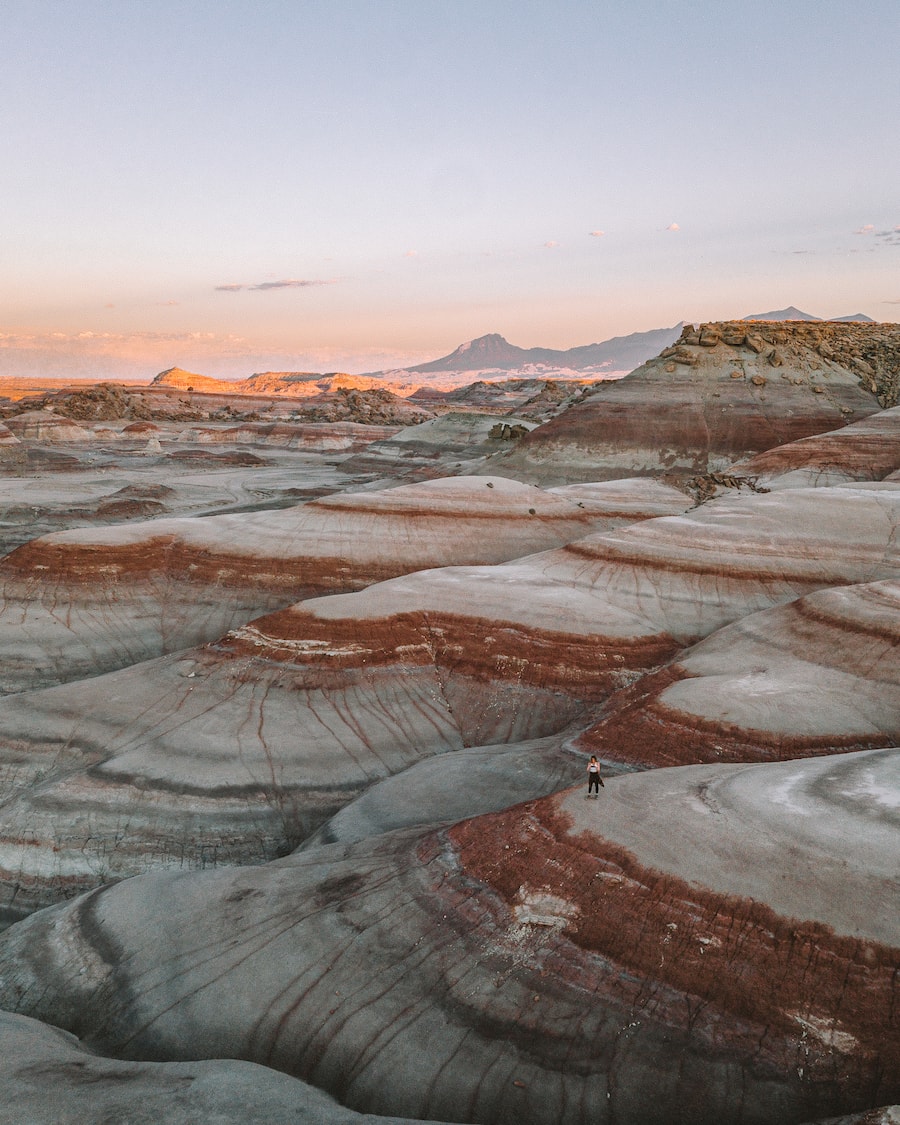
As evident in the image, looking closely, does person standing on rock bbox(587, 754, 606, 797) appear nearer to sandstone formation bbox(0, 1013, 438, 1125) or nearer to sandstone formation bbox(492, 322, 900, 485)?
sandstone formation bbox(0, 1013, 438, 1125)

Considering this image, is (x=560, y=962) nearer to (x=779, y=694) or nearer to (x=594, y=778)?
(x=594, y=778)

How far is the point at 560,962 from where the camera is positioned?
6.92 meters

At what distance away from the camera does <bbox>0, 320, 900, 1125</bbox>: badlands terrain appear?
6258 millimetres

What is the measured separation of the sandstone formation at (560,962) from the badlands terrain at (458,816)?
0.03 metres

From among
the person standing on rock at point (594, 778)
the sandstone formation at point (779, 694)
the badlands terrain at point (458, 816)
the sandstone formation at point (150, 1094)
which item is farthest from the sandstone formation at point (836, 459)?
the sandstone formation at point (150, 1094)

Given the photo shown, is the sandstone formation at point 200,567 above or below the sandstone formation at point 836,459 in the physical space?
below

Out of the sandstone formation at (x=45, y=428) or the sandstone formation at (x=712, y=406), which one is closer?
the sandstone formation at (x=712, y=406)

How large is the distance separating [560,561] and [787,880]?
13648 mm

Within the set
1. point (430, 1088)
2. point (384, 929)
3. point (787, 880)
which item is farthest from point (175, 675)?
point (787, 880)

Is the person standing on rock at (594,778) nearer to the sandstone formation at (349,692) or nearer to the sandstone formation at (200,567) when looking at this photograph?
the sandstone formation at (349,692)

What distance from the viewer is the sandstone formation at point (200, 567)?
2020cm

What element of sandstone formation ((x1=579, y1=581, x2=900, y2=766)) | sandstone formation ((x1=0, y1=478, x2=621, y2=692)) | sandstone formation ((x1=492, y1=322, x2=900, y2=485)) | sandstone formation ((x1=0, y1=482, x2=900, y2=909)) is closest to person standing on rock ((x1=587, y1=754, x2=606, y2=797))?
sandstone formation ((x1=579, y1=581, x2=900, y2=766))

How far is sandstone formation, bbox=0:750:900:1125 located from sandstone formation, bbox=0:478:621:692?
1197 centimetres

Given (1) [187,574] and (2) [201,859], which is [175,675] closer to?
(2) [201,859]
